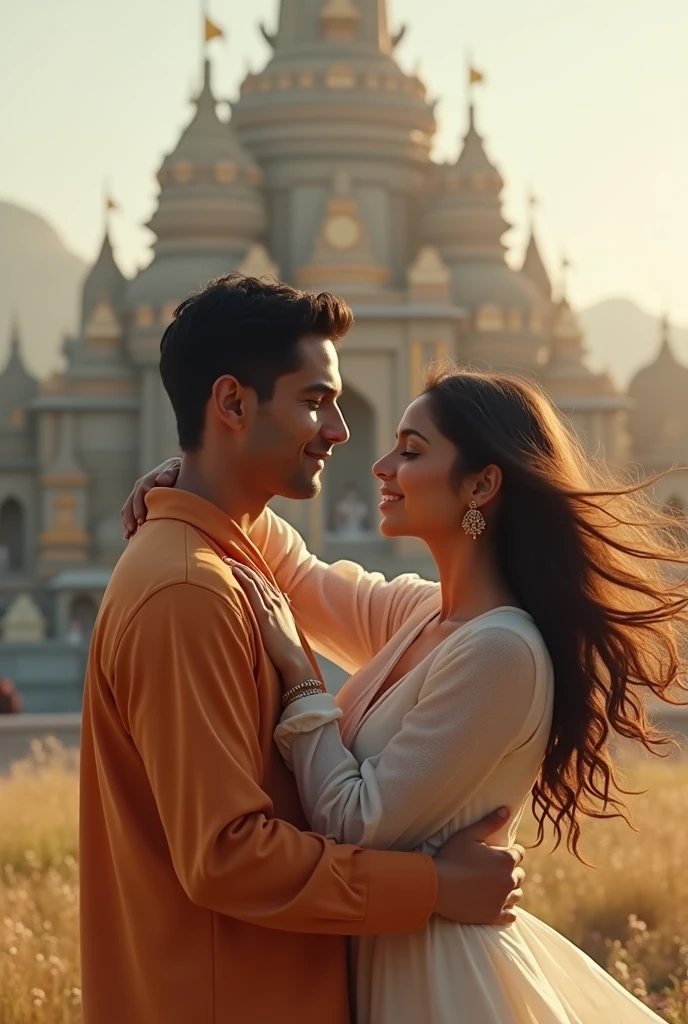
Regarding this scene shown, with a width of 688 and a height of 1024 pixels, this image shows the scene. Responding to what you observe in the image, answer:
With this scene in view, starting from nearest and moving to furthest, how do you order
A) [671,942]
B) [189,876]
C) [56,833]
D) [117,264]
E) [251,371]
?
[189,876]
[251,371]
[671,942]
[56,833]
[117,264]

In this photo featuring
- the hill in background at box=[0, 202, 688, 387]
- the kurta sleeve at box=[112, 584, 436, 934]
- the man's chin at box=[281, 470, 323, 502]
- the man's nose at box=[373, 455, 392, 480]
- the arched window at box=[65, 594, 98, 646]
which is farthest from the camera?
the hill in background at box=[0, 202, 688, 387]

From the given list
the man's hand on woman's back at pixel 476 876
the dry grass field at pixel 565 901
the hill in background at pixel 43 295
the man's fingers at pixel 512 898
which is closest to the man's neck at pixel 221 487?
the man's hand on woman's back at pixel 476 876

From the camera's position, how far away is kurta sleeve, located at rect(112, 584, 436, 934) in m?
2.89

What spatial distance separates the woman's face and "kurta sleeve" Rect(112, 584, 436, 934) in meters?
0.49

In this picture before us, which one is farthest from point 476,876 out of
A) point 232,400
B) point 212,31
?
point 212,31

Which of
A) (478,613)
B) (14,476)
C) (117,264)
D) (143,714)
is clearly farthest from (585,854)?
(117,264)

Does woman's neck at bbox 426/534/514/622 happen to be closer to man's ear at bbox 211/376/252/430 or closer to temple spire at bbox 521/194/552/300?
man's ear at bbox 211/376/252/430

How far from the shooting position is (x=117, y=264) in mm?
29281

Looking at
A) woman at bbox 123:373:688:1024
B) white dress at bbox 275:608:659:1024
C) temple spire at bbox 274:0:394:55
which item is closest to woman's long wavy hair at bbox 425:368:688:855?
woman at bbox 123:373:688:1024

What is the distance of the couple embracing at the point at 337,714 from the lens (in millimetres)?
2951

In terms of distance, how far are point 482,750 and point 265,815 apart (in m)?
0.39

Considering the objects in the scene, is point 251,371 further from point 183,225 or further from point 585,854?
point 183,225

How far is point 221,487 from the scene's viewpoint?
3291mm

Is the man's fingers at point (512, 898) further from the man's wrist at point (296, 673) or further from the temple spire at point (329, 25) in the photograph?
the temple spire at point (329, 25)
